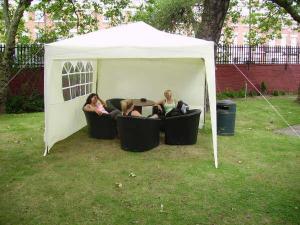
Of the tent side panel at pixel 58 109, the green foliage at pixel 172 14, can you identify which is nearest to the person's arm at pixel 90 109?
the tent side panel at pixel 58 109

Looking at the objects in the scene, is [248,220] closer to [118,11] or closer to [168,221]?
[168,221]

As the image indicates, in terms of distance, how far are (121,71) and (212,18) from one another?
3.73 meters

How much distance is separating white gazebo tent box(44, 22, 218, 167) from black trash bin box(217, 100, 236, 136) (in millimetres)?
749

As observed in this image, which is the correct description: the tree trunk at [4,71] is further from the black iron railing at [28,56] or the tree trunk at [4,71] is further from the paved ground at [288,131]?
the paved ground at [288,131]

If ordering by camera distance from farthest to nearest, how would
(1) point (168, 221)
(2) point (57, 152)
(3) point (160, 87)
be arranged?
(3) point (160, 87)
(2) point (57, 152)
(1) point (168, 221)

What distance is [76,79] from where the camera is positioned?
10.6 m

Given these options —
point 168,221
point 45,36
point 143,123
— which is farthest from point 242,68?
point 168,221

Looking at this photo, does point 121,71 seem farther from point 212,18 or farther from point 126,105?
point 212,18

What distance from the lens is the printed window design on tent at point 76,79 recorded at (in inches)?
384

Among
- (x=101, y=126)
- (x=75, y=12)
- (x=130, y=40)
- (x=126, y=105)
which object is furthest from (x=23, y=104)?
(x=130, y=40)

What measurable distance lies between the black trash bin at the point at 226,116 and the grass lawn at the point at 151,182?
0.27 meters

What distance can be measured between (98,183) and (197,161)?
87.7 inches

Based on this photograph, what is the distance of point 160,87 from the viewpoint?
11.6m

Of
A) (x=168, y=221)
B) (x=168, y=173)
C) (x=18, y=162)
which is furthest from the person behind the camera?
(x=18, y=162)
